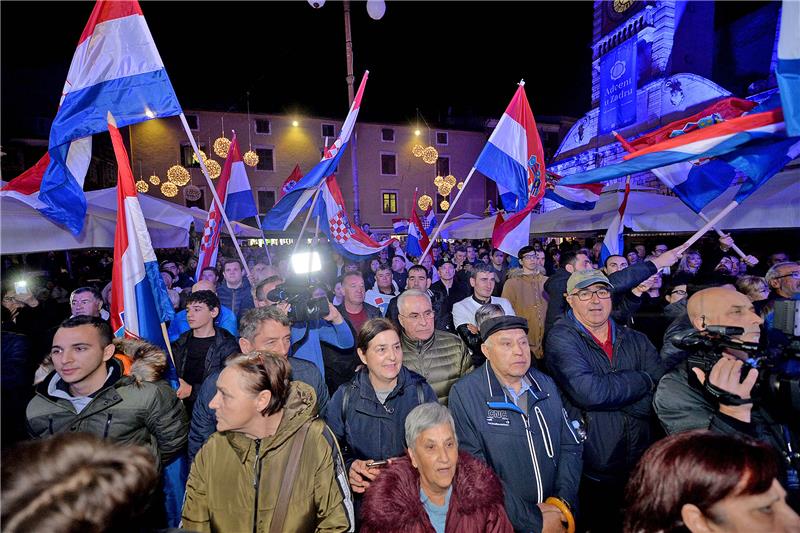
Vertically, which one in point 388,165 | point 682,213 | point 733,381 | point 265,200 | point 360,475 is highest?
point 388,165

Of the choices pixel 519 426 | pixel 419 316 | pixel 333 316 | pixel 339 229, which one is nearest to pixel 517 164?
pixel 339 229

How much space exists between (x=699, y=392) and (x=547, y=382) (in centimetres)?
87

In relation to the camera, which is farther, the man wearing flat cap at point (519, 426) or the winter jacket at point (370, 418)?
the winter jacket at point (370, 418)

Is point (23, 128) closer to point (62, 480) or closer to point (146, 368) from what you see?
A: point (146, 368)

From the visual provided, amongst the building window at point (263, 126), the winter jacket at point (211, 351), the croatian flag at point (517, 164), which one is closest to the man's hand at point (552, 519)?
the winter jacket at point (211, 351)

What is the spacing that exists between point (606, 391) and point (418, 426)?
4.35 feet

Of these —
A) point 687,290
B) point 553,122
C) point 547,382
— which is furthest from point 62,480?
point 553,122

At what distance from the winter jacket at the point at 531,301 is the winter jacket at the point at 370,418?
11.0ft

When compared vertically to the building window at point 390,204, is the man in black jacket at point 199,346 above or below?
below

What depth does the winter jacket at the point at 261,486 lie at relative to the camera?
2.11m

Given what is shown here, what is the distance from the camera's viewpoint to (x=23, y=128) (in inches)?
1163

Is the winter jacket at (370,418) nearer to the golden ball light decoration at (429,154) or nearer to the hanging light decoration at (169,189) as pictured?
the hanging light decoration at (169,189)

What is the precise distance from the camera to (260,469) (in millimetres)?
2150

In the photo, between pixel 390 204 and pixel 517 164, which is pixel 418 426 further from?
pixel 390 204
